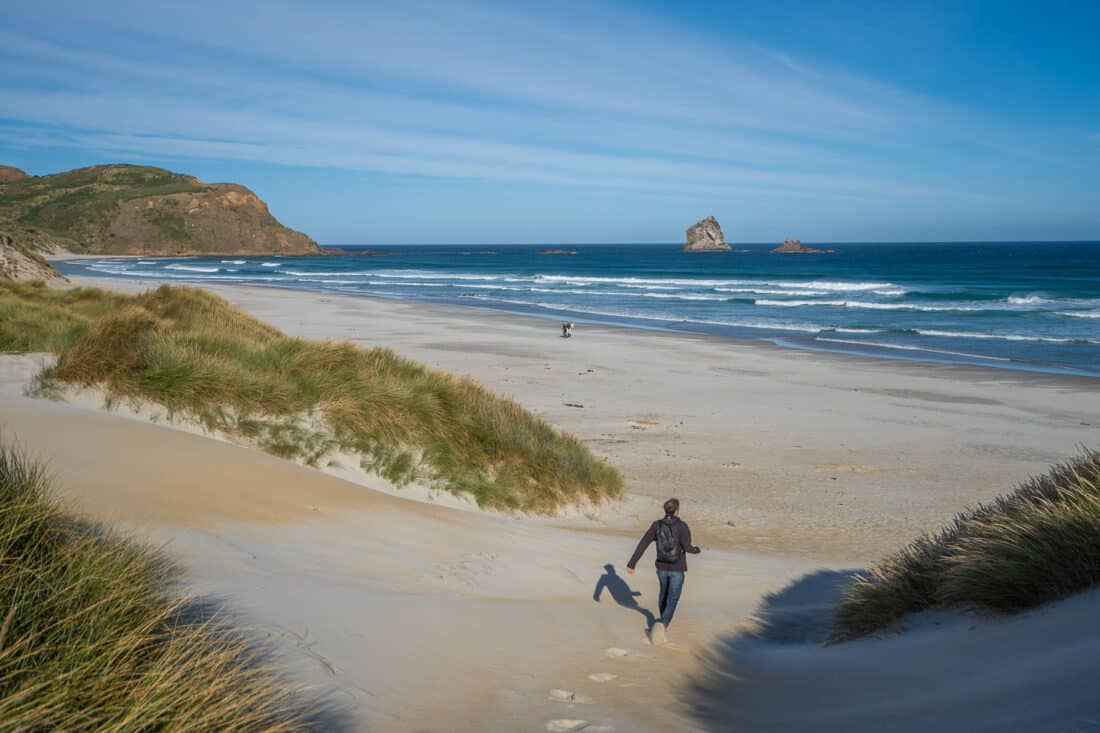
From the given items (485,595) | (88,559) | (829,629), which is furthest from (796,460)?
(88,559)

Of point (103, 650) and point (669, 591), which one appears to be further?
point (669, 591)

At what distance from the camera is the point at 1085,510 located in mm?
5168

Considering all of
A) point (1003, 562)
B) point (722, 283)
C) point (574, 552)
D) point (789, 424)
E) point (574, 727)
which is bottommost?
point (574, 552)

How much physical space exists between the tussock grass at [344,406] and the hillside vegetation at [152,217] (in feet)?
496

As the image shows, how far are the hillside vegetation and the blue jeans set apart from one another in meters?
157

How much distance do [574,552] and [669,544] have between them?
2108 mm

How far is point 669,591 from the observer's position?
6531 mm

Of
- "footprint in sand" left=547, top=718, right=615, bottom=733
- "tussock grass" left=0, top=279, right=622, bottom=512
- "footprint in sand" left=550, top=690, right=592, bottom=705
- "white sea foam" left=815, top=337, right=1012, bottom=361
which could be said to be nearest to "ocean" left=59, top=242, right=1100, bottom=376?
"white sea foam" left=815, top=337, right=1012, bottom=361

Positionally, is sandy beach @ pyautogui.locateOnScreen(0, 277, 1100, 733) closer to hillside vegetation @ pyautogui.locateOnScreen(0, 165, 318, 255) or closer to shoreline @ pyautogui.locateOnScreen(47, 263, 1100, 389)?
shoreline @ pyautogui.locateOnScreen(47, 263, 1100, 389)

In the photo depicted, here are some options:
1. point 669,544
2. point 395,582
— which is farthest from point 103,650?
point 669,544

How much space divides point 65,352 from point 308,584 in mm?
6655

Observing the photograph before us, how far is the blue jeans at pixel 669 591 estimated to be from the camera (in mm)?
6430

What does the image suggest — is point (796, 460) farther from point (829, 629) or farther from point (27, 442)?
point (27, 442)

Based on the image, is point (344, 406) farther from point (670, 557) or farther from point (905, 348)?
point (905, 348)
